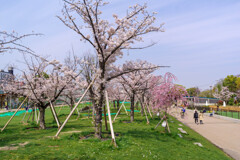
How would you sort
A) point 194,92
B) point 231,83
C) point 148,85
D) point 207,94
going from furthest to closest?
point 207,94, point 194,92, point 231,83, point 148,85

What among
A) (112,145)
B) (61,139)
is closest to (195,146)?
(112,145)

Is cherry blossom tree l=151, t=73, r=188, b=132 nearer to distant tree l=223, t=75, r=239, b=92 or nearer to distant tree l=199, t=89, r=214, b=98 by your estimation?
distant tree l=223, t=75, r=239, b=92

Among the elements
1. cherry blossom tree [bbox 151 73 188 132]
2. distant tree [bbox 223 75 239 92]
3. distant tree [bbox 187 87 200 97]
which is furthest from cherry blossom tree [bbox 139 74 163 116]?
distant tree [bbox 187 87 200 97]

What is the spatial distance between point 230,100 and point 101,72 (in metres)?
57.9

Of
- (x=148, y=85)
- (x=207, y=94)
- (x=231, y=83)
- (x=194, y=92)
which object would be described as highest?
(x=231, y=83)

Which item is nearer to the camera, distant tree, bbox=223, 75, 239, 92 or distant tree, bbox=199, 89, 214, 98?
distant tree, bbox=223, 75, 239, 92

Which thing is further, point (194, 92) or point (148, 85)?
point (194, 92)

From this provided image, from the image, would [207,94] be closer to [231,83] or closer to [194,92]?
[194,92]

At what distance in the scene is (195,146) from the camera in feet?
41.7

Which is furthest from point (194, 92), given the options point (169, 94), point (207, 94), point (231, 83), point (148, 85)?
point (169, 94)

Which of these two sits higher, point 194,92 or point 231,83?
point 231,83

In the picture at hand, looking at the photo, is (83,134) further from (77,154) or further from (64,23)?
(64,23)

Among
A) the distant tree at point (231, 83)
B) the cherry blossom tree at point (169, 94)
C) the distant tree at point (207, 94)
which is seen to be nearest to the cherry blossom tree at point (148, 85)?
the cherry blossom tree at point (169, 94)

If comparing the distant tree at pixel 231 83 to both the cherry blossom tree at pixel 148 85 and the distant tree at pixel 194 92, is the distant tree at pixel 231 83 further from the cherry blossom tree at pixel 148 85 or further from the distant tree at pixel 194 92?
the cherry blossom tree at pixel 148 85
